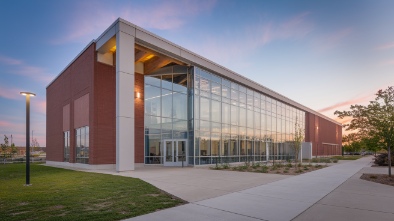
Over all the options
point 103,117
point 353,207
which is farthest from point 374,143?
point 103,117

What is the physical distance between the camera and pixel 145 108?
1002 inches

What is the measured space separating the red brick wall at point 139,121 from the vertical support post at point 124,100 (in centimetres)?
561

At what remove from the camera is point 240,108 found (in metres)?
31.6

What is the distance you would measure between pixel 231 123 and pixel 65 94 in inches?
733

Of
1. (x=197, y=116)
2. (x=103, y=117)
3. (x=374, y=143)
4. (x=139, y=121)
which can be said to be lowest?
(x=374, y=143)

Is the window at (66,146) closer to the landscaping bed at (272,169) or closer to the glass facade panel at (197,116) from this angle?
the glass facade panel at (197,116)

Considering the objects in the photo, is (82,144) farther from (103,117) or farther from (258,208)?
(258,208)

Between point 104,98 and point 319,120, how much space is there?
5396 cm

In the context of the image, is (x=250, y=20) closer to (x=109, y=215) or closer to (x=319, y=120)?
(x=109, y=215)

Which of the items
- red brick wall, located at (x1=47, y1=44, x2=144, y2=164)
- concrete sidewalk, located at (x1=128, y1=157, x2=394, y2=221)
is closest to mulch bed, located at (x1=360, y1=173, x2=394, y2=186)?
concrete sidewalk, located at (x1=128, y1=157, x2=394, y2=221)

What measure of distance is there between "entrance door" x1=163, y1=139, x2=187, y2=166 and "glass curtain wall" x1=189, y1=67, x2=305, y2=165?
3.72 feet

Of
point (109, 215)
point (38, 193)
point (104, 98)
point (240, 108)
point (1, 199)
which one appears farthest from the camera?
point (240, 108)

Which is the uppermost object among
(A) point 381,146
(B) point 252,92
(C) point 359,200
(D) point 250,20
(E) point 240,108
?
(D) point 250,20

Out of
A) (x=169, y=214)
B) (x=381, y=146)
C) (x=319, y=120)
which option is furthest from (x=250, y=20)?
(x=319, y=120)
